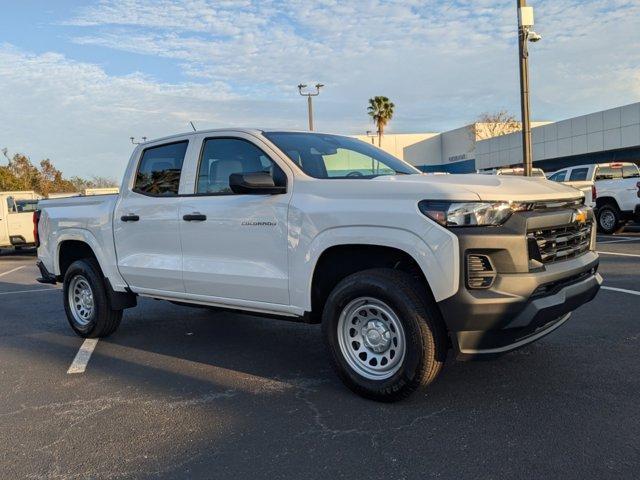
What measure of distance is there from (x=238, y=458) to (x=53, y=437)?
131 cm

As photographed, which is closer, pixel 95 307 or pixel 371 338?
pixel 371 338

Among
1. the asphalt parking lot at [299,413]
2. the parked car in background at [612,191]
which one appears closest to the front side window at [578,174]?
the parked car in background at [612,191]

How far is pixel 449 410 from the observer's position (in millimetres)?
3945

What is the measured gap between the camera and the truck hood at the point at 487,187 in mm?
3709

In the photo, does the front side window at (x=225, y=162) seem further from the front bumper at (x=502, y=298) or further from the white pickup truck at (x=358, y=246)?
the front bumper at (x=502, y=298)

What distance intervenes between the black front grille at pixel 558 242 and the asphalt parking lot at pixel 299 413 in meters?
0.95

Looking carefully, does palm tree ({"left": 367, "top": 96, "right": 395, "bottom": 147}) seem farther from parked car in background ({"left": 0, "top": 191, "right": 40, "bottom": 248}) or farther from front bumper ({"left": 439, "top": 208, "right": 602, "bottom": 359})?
front bumper ({"left": 439, "top": 208, "right": 602, "bottom": 359})

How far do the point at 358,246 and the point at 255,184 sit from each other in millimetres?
867

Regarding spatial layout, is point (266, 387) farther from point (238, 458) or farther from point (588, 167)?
point (588, 167)

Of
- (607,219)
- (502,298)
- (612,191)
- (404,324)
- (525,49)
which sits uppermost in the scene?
(525,49)

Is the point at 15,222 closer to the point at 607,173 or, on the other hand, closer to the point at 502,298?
the point at 607,173

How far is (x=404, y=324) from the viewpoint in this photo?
390cm

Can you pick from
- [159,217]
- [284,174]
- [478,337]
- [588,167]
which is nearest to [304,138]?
[284,174]

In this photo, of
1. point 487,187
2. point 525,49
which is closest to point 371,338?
point 487,187
